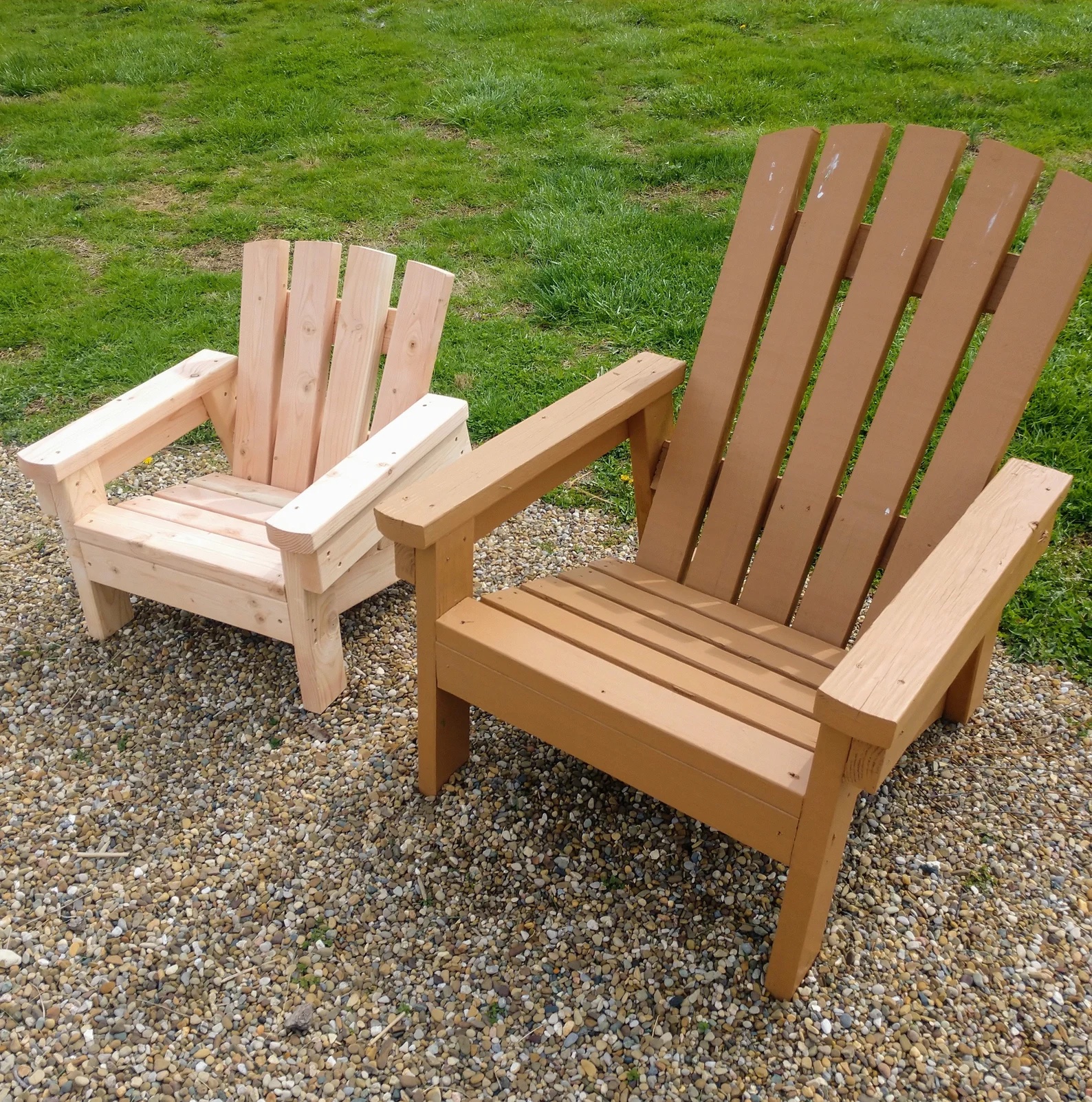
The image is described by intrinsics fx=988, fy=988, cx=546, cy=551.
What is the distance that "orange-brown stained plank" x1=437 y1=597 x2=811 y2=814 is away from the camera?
171 centimetres

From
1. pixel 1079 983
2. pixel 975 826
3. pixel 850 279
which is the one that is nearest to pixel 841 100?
pixel 850 279

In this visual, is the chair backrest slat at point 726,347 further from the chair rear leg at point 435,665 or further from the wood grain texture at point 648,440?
the chair rear leg at point 435,665

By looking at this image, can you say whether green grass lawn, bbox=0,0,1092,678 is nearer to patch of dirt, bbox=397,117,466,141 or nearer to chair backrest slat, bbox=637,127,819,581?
patch of dirt, bbox=397,117,466,141

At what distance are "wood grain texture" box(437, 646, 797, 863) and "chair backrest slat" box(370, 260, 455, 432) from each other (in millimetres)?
964

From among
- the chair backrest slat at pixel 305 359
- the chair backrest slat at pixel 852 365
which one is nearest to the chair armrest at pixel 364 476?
the chair backrest slat at pixel 305 359

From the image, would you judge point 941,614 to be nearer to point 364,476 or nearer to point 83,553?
point 364,476

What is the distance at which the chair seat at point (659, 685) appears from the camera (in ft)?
5.73

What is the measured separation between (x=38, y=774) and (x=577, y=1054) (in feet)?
4.94

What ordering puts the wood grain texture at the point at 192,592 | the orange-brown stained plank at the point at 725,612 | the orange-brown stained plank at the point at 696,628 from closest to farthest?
1. the orange-brown stained plank at the point at 696,628
2. the orange-brown stained plank at the point at 725,612
3. the wood grain texture at the point at 192,592

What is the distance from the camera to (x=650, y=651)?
2.08m

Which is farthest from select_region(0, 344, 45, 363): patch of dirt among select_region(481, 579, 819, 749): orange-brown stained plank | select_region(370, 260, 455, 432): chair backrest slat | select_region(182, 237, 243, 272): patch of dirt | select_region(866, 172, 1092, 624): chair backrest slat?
select_region(866, 172, 1092, 624): chair backrest slat

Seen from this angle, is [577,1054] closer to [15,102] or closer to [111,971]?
[111,971]

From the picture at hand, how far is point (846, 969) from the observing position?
1.97 m

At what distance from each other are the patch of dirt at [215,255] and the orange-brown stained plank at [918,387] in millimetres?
3735
